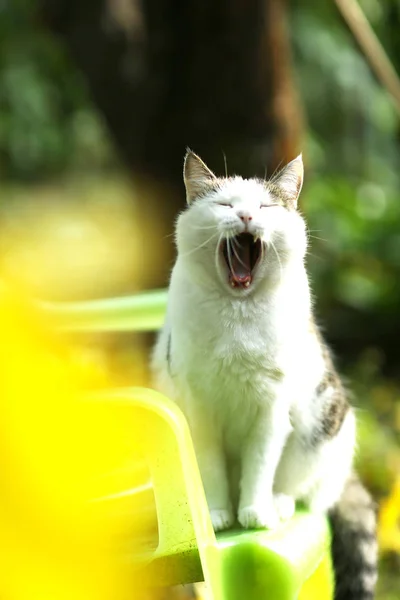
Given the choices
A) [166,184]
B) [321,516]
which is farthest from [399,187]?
[321,516]

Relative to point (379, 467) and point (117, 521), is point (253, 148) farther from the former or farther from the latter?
point (379, 467)

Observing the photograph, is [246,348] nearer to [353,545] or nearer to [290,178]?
[290,178]

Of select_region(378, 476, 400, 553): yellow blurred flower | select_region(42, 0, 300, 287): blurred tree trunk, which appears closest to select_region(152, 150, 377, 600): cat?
select_region(42, 0, 300, 287): blurred tree trunk

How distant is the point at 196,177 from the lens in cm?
62

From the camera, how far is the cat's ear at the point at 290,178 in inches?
24.3

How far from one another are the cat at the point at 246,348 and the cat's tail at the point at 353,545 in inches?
7.0

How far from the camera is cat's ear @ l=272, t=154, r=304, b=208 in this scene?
62cm

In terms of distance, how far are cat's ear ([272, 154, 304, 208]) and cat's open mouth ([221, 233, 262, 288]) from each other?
0.19 feet

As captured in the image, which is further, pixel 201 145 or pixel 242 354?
pixel 201 145

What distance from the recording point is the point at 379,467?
73.9 inches

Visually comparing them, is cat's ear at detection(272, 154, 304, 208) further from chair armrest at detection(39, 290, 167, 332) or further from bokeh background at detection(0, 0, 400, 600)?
chair armrest at detection(39, 290, 167, 332)

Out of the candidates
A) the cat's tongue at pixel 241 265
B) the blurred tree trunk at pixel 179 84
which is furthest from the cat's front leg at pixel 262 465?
the blurred tree trunk at pixel 179 84

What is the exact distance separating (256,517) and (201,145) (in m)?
0.64

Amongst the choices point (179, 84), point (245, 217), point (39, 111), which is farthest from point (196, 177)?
point (39, 111)
